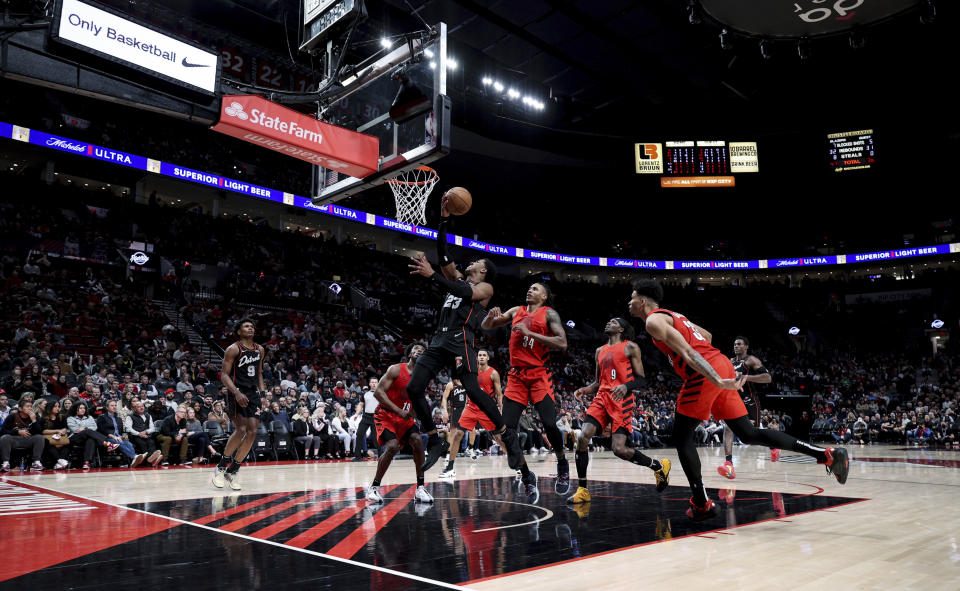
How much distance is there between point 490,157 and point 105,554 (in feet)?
92.2

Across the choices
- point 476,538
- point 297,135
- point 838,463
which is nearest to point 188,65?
point 297,135

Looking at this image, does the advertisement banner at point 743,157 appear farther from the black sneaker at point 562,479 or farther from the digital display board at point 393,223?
the black sneaker at point 562,479

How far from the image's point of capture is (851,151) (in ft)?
83.8

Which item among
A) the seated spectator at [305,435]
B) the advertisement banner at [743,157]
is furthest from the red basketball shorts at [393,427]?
the advertisement banner at [743,157]

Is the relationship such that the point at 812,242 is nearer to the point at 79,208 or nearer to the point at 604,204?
the point at 604,204

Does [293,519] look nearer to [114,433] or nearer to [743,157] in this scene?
[114,433]

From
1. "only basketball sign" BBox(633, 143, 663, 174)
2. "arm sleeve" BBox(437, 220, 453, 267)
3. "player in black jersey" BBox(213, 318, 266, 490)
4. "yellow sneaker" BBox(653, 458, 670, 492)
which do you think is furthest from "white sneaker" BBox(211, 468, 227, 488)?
"only basketball sign" BBox(633, 143, 663, 174)

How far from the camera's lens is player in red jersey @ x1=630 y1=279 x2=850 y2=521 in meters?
4.29

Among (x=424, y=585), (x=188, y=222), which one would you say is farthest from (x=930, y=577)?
(x=188, y=222)

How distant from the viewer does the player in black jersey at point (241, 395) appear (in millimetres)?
6641

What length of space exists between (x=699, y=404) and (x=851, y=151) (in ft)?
84.6

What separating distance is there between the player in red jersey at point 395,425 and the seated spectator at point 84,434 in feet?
20.0

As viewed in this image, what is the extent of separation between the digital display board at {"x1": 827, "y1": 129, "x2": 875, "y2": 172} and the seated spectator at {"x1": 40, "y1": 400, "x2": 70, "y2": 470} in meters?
27.0

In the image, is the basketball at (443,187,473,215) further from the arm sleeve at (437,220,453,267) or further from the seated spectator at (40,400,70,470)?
the seated spectator at (40,400,70,470)
